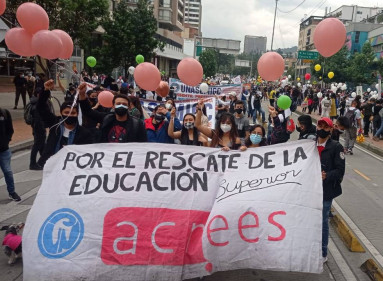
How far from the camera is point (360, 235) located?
17.9 feet

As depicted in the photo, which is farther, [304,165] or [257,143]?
[257,143]

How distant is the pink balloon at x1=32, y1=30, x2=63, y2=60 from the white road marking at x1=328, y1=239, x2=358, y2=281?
4659 mm

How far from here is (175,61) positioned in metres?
72.3

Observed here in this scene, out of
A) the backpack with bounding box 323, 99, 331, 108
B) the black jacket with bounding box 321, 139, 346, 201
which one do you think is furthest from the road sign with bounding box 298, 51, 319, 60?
the black jacket with bounding box 321, 139, 346, 201

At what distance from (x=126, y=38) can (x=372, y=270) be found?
21.8 m

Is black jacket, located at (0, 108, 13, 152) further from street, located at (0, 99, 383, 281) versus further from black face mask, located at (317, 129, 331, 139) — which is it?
black face mask, located at (317, 129, 331, 139)

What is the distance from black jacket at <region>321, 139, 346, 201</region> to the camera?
162 inches

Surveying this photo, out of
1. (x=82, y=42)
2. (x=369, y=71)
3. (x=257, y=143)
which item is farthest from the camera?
(x=369, y=71)

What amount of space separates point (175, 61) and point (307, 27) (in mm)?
51796

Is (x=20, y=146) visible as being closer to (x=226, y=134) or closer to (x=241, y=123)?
(x=241, y=123)

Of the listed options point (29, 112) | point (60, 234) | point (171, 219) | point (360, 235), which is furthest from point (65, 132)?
point (360, 235)

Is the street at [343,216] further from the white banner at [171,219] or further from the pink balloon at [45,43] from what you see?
the pink balloon at [45,43]

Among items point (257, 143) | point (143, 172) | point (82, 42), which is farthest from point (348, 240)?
point (82, 42)

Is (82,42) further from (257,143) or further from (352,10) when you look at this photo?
(352,10)
